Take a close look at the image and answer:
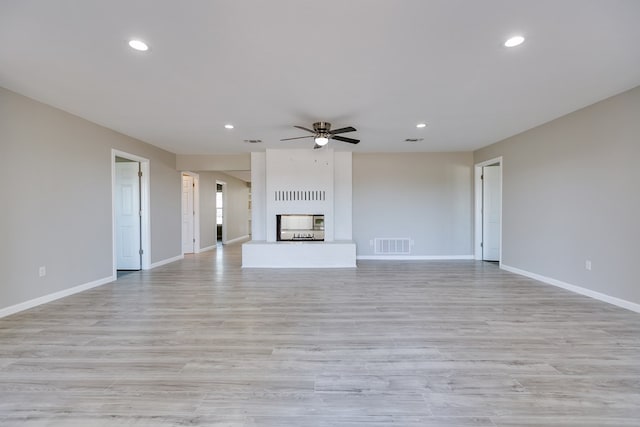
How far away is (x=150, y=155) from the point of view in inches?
226

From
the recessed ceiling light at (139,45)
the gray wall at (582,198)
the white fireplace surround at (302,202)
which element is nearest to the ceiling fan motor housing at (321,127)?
the white fireplace surround at (302,202)

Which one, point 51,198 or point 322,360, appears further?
point 51,198

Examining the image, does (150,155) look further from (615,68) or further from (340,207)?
(615,68)

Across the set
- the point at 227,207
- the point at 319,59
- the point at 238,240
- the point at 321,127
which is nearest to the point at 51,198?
the point at 321,127

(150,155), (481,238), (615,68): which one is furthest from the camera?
(481,238)

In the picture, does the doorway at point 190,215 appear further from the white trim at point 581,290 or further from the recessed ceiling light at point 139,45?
the white trim at point 581,290

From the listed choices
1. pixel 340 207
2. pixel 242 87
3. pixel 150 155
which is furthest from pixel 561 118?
pixel 150 155

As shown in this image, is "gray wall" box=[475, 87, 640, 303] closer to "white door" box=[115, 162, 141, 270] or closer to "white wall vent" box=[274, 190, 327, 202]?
"white wall vent" box=[274, 190, 327, 202]

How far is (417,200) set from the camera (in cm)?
669

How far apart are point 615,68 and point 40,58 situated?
5.32m

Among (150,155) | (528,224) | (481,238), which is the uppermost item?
(150,155)

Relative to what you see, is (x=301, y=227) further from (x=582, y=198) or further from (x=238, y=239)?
(x=238, y=239)

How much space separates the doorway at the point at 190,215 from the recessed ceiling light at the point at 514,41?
741cm

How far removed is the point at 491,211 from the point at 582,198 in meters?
2.58
